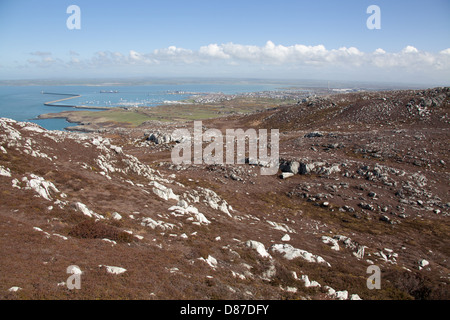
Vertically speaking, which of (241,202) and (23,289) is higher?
(23,289)

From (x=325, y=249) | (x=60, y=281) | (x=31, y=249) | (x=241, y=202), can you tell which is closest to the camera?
(x=60, y=281)

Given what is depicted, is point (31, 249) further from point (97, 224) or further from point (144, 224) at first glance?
point (144, 224)

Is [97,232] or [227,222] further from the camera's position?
[227,222]

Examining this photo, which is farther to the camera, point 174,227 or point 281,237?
point 281,237

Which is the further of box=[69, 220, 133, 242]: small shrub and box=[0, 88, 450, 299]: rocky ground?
box=[69, 220, 133, 242]: small shrub

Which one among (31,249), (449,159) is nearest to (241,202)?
(31,249)

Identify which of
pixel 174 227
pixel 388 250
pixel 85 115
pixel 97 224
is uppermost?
pixel 85 115

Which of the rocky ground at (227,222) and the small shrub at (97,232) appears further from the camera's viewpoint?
the small shrub at (97,232)

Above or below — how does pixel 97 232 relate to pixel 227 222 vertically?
above
